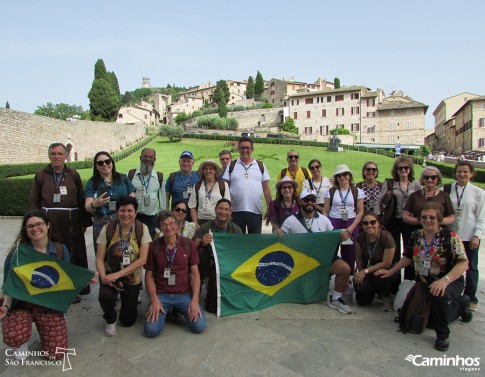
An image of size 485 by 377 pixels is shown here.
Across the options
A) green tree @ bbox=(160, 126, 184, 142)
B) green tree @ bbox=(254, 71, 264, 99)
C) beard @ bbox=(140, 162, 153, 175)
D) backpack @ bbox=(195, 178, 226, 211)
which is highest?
green tree @ bbox=(254, 71, 264, 99)

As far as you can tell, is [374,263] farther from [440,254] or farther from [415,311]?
[440,254]

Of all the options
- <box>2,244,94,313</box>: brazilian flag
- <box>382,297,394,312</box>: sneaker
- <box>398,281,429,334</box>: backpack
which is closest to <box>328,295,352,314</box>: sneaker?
<box>382,297,394,312</box>: sneaker

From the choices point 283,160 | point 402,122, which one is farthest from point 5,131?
point 402,122

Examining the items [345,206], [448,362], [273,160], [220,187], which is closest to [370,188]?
[345,206]

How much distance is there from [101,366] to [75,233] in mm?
2236

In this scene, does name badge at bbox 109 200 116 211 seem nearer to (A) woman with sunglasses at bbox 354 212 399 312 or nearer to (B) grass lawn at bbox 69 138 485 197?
(A) woman with sunglasses at bbox 354 212 399 312

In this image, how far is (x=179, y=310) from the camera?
3.90m

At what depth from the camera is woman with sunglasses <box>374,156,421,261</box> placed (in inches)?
192

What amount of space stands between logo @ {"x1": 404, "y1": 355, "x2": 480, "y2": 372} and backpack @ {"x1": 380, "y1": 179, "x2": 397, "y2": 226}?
212 centimetres

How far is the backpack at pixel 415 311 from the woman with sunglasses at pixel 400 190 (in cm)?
103

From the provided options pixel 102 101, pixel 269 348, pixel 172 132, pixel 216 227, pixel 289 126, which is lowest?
pixel 269 348

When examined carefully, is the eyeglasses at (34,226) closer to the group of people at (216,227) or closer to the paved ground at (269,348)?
the group of people at (216,227)

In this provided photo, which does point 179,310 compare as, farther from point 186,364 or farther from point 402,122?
point 402,122

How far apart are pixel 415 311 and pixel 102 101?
182ft
